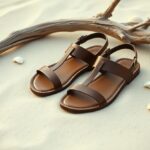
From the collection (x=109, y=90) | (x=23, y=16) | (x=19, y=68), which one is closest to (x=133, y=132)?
(x=109, y=90)

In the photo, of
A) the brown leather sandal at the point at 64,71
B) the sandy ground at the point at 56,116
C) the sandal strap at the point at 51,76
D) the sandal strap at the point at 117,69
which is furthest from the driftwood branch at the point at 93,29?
the sandal strap at the point at 51,76

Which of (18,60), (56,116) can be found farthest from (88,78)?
(18,60)

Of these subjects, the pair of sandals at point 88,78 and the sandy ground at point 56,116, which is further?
the pair of sandals at point 88,78

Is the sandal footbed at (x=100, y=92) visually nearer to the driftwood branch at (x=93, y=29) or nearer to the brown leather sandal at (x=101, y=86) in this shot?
the brown leather sandal at (x=101, y=86)

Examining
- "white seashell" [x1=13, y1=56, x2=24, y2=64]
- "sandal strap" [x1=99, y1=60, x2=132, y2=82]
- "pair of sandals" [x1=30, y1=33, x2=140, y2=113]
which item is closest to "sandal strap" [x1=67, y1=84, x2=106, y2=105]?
"pair of sandals" [x1=30, y1=33, x2=140, y2=113]

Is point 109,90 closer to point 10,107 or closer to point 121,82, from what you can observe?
point 121,82

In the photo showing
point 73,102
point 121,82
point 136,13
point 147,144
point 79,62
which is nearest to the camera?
point 147,144
